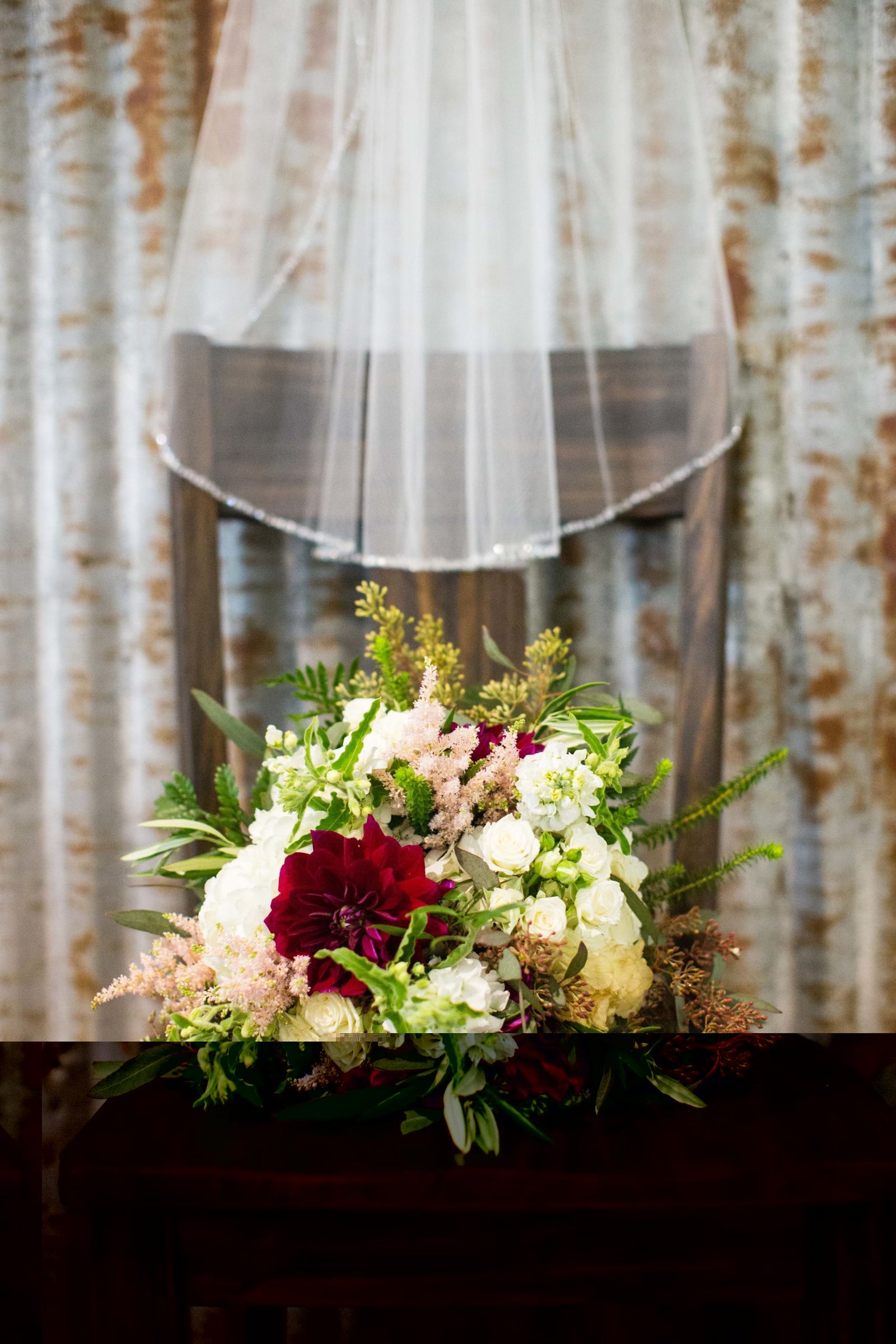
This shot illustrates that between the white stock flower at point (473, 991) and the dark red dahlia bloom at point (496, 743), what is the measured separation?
6.2 inches

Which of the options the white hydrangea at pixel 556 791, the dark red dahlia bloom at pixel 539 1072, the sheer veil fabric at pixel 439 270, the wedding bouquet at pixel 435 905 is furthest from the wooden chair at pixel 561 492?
the dark red dahlia bloom at pixel 539 1072

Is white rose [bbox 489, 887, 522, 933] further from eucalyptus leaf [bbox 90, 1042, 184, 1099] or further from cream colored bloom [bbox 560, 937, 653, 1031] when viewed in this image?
eucalyptus leaf [bbox 90, 1042, 184, 1099]

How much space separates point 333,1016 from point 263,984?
0.13 feet

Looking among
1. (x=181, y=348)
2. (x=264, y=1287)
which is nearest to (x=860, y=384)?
(x=181, y=348)

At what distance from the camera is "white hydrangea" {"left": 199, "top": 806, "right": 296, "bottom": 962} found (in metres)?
0.52

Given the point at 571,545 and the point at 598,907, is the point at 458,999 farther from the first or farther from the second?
the point at 571,545

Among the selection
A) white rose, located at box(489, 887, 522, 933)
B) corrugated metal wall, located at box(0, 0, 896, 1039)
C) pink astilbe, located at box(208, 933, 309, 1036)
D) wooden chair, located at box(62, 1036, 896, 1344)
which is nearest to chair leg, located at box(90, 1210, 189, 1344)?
wooden chair, located at box(62, 1036, 896, 1344)

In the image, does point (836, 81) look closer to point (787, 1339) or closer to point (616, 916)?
point (616, 916)

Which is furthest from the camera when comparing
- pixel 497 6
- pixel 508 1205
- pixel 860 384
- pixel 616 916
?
pixel 860 384

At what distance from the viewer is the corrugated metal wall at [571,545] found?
1.03 m

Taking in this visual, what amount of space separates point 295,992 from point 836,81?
113 centimetres

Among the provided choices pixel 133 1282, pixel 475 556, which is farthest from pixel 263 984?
pixel 475 556

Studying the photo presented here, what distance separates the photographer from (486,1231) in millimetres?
407

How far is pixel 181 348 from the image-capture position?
37.3 inches
